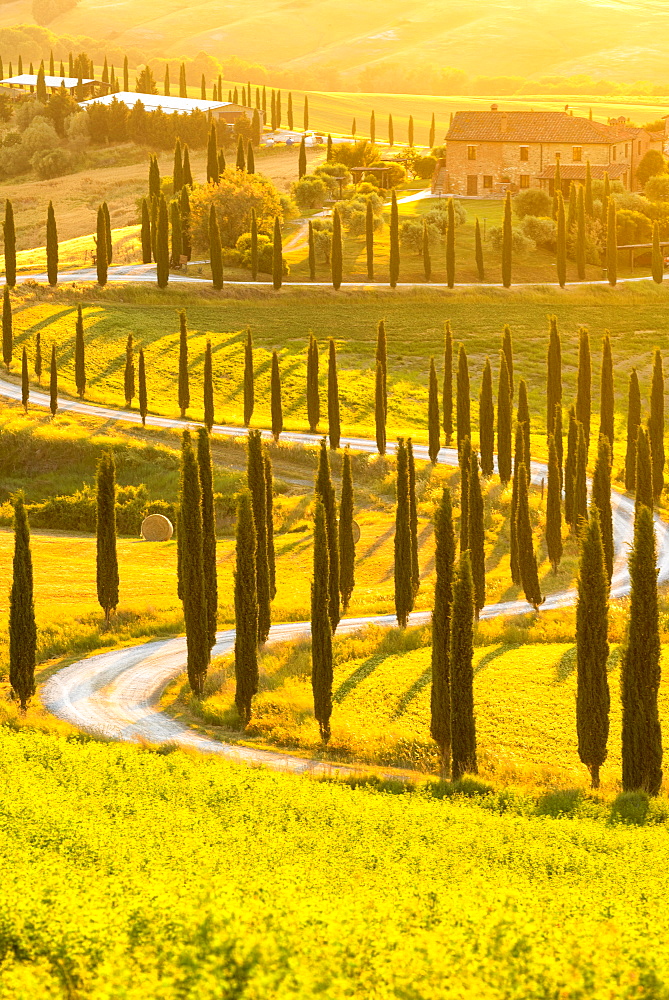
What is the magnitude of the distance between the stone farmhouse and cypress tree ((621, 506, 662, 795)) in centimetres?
11150

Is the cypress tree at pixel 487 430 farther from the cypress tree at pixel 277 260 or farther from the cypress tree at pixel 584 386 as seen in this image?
the cypress tree at pixel 277 260

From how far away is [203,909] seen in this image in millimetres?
21672

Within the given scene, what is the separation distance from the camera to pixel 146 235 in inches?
4348

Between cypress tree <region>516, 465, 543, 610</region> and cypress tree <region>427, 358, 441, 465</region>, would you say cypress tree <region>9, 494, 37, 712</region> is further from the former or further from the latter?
cypress tree <region>427, 358, 441, 465</region>

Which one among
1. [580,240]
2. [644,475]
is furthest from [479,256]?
[644,475]

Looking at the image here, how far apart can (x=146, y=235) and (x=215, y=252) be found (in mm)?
8146

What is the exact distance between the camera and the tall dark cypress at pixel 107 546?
52.4 meters

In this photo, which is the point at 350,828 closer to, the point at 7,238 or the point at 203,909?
the point at 203,909

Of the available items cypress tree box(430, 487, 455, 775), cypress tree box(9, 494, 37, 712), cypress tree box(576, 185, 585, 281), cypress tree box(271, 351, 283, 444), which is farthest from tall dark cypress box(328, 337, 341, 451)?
cypress tree box(576, 185, 585, 281)

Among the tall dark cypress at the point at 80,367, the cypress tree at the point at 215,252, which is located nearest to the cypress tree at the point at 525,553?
Answer: the tall dark cypress at the point at 80,367

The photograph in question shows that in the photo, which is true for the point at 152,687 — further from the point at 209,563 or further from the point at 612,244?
the point at 612,244

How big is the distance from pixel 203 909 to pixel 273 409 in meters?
58.7

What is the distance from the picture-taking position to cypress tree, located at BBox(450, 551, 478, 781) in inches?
1428

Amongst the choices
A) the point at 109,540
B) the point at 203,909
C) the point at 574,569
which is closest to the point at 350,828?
the point at 203,909
